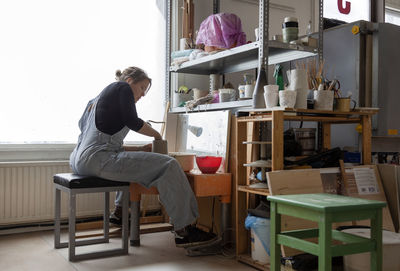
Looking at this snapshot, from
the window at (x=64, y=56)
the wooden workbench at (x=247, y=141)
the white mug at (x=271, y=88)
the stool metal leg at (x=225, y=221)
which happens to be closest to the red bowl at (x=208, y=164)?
the wooden workbench at (x=247, y=141)

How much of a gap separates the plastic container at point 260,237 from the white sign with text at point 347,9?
3252 mm

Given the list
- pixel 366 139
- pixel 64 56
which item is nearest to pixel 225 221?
pixel 366 139

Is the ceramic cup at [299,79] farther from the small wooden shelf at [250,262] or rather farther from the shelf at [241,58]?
the small wooden shelf at [250,262]

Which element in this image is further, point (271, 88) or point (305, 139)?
point (305, 139)

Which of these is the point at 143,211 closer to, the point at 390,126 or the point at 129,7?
the point at 129,7

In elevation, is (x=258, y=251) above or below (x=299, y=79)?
below

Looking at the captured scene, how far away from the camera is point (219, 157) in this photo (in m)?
2.94

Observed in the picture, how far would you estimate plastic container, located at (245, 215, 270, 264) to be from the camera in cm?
250

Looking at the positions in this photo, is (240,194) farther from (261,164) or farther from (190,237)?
(190,237)

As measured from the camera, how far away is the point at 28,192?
3408mm

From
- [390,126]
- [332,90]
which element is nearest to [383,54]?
[390,126]

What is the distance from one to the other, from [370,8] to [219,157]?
3.49m

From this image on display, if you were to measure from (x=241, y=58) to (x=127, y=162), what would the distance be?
1.32 m

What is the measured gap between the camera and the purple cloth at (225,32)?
3.23m
